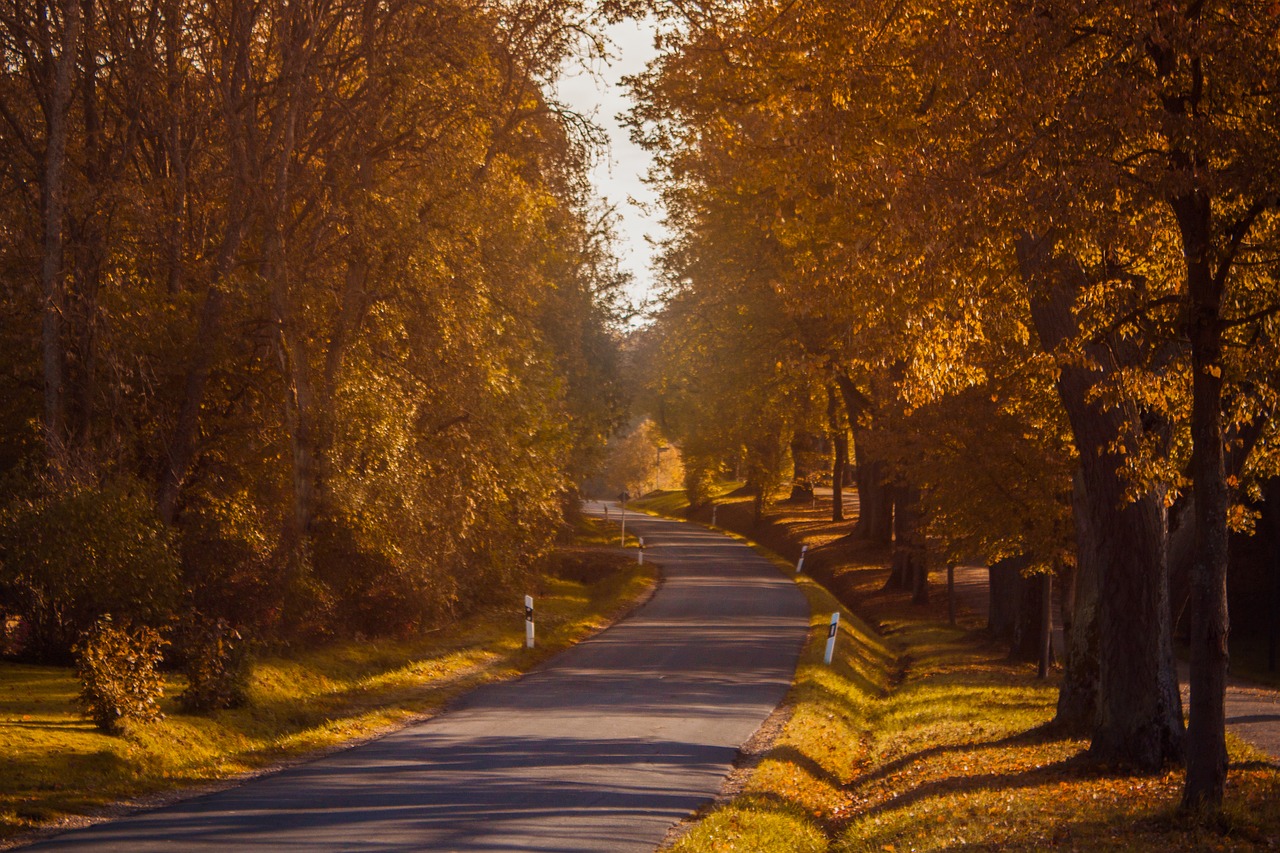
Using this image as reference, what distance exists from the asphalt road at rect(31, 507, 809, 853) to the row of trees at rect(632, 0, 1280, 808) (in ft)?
15.2

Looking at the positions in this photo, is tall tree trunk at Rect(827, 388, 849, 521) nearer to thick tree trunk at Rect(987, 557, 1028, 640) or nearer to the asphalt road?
thick tree trunk at Rect(987, 557, 1028, 640)

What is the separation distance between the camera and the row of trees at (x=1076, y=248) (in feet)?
29.3

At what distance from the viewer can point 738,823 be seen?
31.7 ft

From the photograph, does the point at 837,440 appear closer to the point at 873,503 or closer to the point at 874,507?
the point at 873,503

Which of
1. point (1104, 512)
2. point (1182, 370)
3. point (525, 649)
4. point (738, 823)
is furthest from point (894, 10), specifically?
point (525, 649)

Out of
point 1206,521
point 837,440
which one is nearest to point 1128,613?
point 1206,521

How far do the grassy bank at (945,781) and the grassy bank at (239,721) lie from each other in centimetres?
516

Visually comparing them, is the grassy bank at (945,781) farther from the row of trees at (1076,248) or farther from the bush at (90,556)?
the bush at (90,556)

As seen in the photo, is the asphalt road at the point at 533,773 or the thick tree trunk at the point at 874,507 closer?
the asphalt road at the point at 533,773

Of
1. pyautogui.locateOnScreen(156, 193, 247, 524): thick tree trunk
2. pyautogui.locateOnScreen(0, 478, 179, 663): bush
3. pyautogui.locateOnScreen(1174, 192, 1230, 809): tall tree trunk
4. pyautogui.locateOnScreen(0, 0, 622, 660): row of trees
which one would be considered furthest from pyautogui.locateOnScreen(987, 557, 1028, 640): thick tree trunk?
pyautogui.locateOnScreen(0, 478, 179, 663): bush

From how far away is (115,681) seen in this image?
1181 cm

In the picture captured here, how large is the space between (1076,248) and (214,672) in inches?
409

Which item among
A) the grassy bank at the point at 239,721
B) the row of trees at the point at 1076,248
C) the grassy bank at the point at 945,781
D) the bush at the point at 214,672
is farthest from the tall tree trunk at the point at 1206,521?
the bush at the point at 214,672

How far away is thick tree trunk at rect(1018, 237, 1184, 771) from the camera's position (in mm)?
12039
